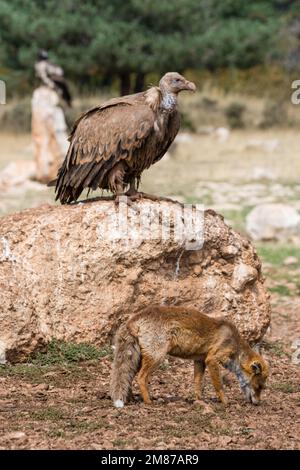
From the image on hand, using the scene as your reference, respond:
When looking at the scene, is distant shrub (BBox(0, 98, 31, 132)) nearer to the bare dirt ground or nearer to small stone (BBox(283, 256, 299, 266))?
small stone (BBox(283, 256, 299, 266))

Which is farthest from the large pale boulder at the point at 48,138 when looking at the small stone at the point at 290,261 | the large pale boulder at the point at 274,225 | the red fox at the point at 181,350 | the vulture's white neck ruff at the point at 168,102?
the red fox at the point at 181,350

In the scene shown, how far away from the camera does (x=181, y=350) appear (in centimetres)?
643

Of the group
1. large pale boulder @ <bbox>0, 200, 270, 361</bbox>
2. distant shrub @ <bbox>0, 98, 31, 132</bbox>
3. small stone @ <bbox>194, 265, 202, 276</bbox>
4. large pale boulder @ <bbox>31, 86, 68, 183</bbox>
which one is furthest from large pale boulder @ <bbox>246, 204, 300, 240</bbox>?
distant shrub @ <bbox>0, 98, 31, 132</bbox>

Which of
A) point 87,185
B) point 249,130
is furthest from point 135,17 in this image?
point 87,185

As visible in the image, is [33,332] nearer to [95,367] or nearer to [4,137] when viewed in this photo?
[95,367]

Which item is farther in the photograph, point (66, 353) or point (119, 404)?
point (66, 353)

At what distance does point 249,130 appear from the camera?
30.0m

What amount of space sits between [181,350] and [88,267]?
1.38m

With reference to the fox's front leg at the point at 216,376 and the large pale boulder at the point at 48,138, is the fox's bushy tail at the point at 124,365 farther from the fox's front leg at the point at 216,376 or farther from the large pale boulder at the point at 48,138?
the large pale boulder at the point at 48,138

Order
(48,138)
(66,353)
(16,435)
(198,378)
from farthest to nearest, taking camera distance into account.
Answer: (48,138) < (66,353) < (198,378) < (16,435)

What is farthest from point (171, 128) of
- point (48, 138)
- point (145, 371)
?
point (48, 138)

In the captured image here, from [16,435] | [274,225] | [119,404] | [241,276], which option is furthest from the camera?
[274,225]

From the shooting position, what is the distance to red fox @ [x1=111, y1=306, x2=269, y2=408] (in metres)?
6.20

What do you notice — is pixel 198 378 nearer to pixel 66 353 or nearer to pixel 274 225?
pixel 66 353
